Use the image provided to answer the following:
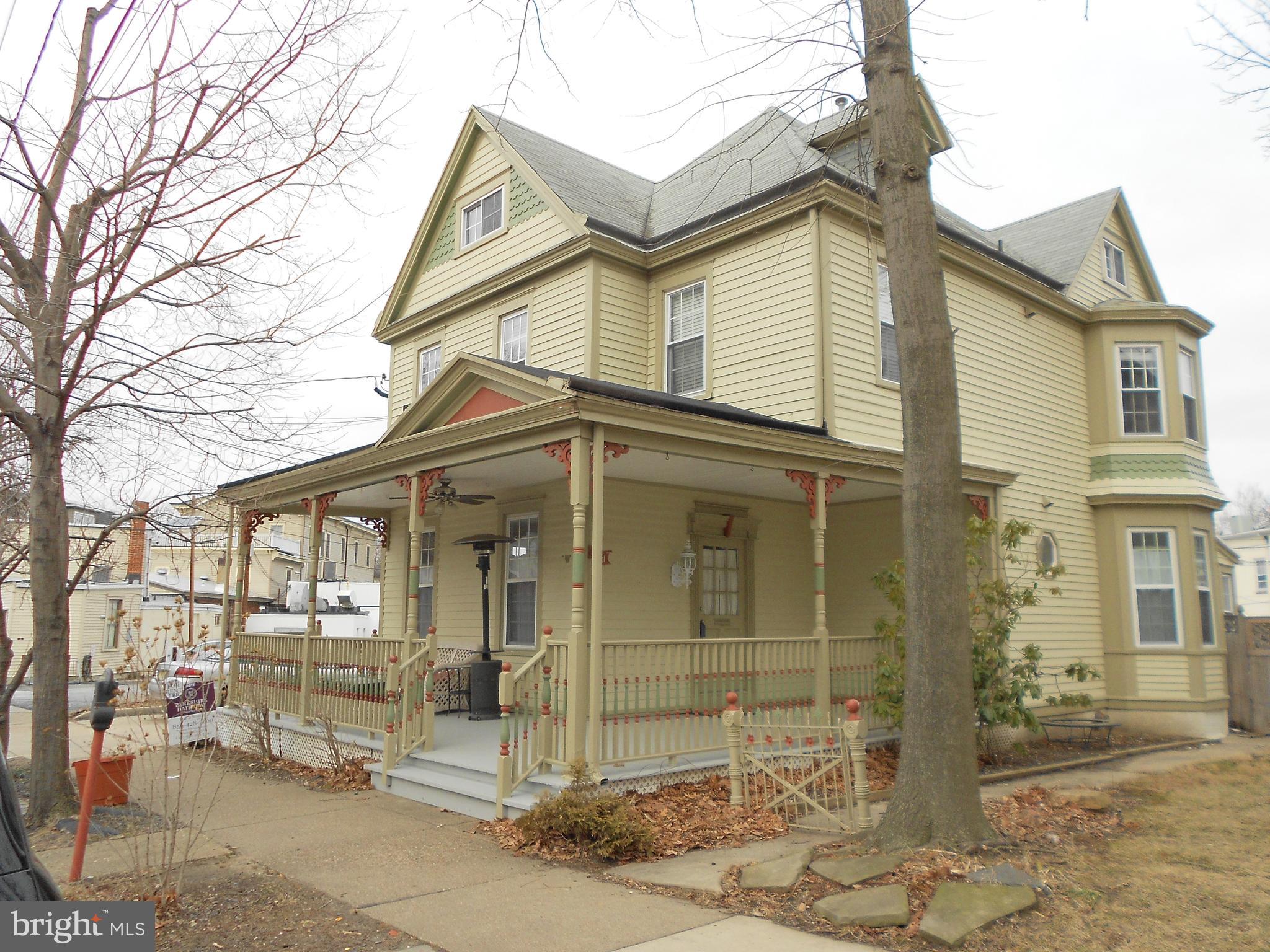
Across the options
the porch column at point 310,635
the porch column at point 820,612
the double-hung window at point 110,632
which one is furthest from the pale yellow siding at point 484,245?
the double-hung window at point 110,632

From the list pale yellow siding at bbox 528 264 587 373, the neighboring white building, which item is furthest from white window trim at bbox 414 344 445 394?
the neighboring white building

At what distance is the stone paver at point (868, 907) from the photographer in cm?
530

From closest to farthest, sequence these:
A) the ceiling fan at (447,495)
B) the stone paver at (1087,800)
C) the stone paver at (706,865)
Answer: the stone paver at (706,865) → the stone paver at (1087,800) → the ceiling fan at (447,495)

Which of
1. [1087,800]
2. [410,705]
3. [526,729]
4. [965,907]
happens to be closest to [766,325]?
[526,729]

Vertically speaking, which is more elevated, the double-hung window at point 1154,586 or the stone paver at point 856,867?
the double-hung window at point 1154,586

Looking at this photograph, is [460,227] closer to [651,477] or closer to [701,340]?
[701,340]

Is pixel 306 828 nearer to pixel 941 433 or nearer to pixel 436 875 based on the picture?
pixel 436 875

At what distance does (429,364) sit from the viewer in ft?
54.6

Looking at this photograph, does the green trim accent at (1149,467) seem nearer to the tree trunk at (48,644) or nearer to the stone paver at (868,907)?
the stone paver at (868,907)

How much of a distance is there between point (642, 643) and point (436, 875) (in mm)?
2806

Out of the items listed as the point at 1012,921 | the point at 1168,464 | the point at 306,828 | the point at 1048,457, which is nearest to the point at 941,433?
the point at 1012,921

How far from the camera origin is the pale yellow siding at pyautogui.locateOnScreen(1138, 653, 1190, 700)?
14.6 metres

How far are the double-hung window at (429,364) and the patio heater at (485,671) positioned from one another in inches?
197

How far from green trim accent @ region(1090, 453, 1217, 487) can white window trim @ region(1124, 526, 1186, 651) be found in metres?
0.89
